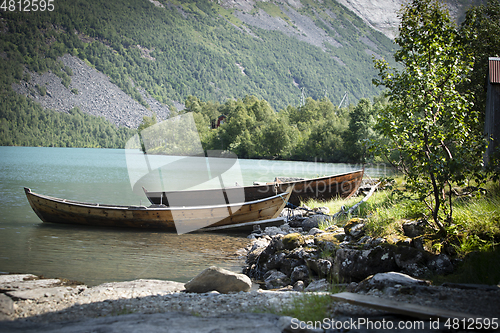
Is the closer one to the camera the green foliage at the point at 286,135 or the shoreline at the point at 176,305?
the shoreline at the point at 176,305

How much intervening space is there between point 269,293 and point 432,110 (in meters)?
4.79

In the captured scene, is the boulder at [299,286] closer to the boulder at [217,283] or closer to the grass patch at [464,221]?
the boulder at [217,283]

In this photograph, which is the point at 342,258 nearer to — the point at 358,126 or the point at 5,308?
the point at 5,308

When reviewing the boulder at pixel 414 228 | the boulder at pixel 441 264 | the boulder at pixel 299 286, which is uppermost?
the boulder at pixel 414 228

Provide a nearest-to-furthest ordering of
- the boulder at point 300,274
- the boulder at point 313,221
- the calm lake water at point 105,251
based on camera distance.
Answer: the boulder at point 300,274, the calm lake water at point 105,251, the boulder at point 313,221

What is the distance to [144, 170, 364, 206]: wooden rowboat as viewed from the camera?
16297 millimetres

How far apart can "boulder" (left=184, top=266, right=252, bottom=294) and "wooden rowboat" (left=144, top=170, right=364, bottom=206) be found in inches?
381

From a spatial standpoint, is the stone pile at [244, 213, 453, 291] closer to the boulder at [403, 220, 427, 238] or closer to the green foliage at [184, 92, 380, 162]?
the boulder at [403, 220, 427, 238]

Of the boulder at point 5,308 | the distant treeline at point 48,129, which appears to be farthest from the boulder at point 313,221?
the distant treeline at point 48,129

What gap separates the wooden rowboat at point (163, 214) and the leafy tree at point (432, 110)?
7913 millimetres

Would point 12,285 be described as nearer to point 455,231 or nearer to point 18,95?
point 455,231

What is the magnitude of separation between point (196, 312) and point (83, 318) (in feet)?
4.80

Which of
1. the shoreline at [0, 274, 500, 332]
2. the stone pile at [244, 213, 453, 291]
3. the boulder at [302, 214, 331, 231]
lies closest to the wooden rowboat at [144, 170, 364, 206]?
the boulder at [302, 214, 331, 231]

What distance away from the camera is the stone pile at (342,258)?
601 cm
